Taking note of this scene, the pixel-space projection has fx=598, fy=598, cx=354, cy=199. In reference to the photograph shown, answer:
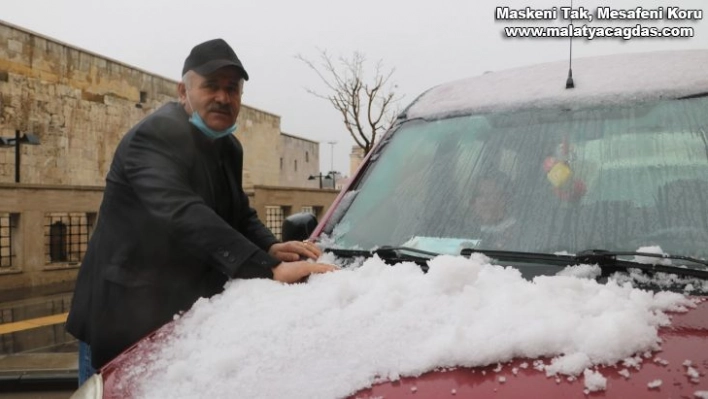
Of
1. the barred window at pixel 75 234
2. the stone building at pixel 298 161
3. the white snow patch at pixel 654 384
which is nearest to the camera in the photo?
the white snow patch at pixel 654 384

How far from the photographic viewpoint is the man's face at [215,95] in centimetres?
230

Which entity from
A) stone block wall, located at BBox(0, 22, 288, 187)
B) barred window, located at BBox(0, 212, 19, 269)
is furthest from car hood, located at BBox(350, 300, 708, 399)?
stone block wall, located at BBox(0, 22, 288, 187)

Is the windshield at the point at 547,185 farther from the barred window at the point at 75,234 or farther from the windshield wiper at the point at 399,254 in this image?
the barred window at the point at 75,234

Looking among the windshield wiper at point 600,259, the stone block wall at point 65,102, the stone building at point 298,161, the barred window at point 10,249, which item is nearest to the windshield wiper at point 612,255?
the windshield wiper at point 600,259

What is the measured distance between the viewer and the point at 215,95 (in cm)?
231

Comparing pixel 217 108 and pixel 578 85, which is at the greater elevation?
pixel 578 85

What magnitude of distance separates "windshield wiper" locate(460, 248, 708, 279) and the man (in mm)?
675

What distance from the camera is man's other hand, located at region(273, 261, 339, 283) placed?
1797 millimetres

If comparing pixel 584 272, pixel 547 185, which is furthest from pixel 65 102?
pixel 584 272

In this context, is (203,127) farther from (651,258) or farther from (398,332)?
(651,258)

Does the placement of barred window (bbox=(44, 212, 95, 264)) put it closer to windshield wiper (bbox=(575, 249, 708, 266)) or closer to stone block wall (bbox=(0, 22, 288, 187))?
stone block wall (bbox=(0, 22, 288, 187))

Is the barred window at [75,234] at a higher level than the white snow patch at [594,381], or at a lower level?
lower

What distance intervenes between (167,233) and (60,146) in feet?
82.5

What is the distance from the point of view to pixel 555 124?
7.44ft
